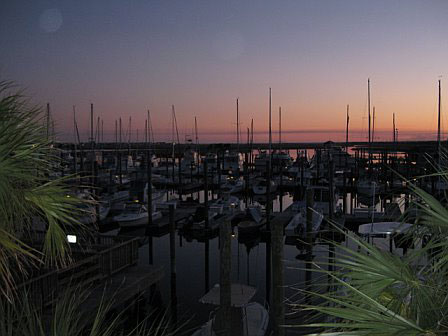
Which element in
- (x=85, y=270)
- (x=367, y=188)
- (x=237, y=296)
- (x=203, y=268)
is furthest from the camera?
(x=367, y=188)

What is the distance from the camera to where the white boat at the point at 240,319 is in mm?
12375

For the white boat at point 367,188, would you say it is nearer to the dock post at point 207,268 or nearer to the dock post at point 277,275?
the dock post at point 207,268

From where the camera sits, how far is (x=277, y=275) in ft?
39.0

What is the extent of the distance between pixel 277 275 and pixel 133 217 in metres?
21.8

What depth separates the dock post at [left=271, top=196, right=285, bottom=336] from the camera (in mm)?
11750

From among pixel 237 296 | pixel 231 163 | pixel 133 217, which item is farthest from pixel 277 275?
pixel 231 163

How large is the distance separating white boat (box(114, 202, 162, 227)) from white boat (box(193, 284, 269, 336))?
60.2 ft

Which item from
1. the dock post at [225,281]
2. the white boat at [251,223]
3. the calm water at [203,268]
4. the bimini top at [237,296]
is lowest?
the calm water at [203,268]

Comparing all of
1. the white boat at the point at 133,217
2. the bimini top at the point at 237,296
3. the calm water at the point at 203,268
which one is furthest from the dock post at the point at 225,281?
the white boat at the point at 133,217

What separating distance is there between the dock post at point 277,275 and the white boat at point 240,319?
2.98 feet

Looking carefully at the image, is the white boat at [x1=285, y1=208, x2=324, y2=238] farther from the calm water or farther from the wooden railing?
the wooden railing

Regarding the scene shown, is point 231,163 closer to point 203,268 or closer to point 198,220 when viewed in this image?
point 198,220

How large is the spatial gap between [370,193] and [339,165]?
93.9ft

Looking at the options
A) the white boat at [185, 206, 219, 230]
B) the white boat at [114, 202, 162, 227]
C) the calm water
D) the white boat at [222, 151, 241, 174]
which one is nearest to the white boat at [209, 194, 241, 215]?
the white boat at [185, 206, 219, 230]
